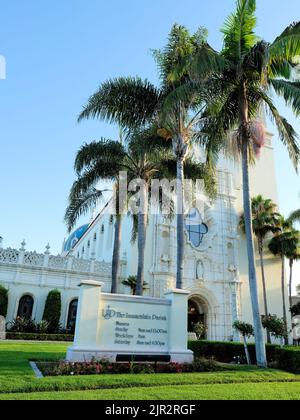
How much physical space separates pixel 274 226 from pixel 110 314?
25969 mm

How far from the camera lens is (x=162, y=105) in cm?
1592

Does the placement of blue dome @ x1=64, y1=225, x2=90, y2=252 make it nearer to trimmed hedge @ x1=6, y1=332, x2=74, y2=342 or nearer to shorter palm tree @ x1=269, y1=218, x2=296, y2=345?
shorter palm tree @ x1=269, y1=218, x2=296, y2=345

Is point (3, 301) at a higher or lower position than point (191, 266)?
lower

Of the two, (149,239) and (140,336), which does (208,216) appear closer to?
(149,239)

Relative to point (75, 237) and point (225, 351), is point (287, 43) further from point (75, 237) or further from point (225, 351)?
point (75, 237)

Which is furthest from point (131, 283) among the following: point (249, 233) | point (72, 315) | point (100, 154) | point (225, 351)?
point (249, 233)

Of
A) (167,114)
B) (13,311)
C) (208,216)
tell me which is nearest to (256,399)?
(167,114)

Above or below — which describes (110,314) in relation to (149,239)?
below

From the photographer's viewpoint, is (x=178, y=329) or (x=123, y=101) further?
(x=123, y=101)

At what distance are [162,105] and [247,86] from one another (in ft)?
12.1

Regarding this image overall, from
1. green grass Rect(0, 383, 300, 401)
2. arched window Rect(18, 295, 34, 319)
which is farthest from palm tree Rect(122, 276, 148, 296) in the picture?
green grass Rect(0, 383, 300, 401)

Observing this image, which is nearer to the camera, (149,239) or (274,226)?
(149,239)

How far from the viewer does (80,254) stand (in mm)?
46844

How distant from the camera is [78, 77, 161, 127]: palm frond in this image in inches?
674
